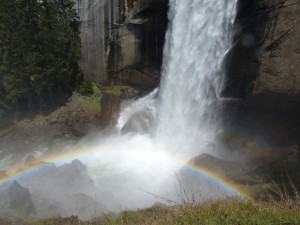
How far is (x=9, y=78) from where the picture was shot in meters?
29.2

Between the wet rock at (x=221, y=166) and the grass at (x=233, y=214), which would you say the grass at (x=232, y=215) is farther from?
the wet rock at (x=221, y=166)

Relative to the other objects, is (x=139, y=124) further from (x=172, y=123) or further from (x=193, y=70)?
(x=193, y=70)

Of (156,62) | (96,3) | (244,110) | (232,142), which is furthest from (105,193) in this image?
(96,3)

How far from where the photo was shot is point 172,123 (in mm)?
25500

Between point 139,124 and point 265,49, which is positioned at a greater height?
point 265,49

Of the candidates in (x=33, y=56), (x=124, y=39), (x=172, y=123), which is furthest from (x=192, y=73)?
(x=33, y=56)

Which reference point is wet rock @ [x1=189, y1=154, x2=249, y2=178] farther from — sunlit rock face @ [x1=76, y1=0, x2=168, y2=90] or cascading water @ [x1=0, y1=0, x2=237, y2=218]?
sunlit rock face @ [x1=76, y1=0, x2=168, y2=90]

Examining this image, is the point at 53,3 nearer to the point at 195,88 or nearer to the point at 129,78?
the point at 129,78

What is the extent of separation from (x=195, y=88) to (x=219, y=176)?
8.23m

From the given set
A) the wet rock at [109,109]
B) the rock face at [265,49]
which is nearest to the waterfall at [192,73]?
the rock face at [265,49]

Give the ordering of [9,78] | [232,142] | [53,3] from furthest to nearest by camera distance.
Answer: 1. [53,3]
2. [9,78]
3. [232,142]

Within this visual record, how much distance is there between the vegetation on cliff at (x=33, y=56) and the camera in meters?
29.3

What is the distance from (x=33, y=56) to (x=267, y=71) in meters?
18.5

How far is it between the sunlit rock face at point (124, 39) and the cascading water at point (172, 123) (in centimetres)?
191
